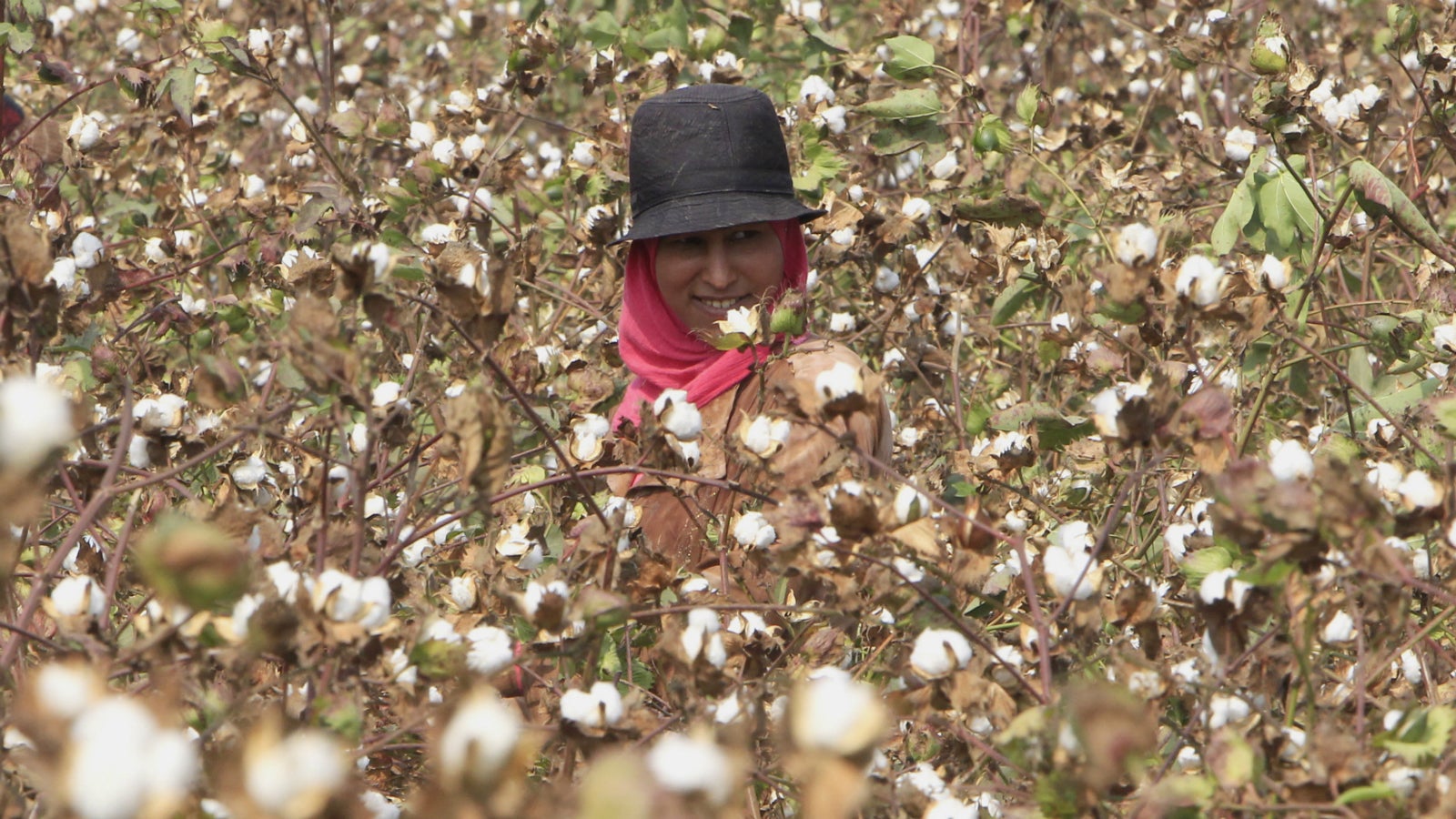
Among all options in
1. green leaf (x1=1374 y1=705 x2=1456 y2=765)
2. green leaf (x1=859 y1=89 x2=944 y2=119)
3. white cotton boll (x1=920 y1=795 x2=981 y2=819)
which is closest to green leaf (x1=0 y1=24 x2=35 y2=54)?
green leaf (x1=859 y1=89 x2=944 y2=119)

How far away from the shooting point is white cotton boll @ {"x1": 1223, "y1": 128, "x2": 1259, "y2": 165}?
2.61m

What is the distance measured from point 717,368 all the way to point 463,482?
3.89ft

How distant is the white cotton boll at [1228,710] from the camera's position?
50.9 inches

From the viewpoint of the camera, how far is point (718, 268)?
7.95ft

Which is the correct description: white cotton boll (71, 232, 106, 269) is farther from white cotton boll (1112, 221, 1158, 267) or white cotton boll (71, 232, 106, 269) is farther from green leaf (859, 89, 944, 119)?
green leaf (859, 89, 944, 119)

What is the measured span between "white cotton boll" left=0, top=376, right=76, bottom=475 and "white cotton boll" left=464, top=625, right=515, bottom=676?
456 mm

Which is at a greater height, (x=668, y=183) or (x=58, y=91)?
(x=668, y=183)

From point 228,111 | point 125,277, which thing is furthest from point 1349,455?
point 228,111

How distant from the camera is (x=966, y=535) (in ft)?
4.37

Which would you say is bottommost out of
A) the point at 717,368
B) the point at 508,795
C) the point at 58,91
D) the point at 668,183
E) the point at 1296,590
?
the point at 58,91

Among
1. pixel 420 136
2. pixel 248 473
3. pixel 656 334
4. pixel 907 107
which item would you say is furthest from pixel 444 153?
pixel 248 473

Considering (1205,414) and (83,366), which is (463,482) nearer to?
(1205,414)

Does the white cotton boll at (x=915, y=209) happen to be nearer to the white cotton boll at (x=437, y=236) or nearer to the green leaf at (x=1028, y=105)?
the green leaf at (x=1028, y=105)

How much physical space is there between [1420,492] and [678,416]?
0.65 metres
